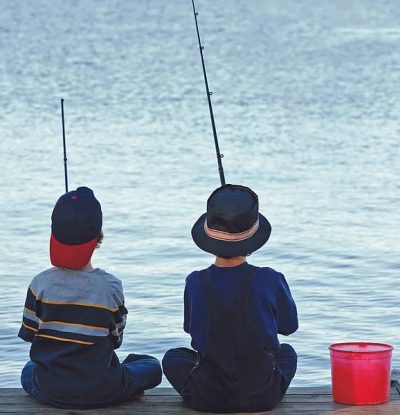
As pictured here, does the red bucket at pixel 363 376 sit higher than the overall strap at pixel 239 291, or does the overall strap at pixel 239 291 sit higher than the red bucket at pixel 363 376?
the overall strap at pixel 239 291

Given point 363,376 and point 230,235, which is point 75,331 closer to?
point 230,235

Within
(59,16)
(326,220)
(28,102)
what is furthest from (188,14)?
(326,220)

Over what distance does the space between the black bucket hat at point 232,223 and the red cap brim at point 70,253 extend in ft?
1.31

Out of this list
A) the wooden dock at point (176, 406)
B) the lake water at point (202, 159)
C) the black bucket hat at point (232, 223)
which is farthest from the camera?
the lake water at point (202, 159)

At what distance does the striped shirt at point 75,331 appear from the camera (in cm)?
499

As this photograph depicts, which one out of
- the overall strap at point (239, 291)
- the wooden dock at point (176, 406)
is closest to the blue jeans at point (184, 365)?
the wooden dock at point (176, 406)

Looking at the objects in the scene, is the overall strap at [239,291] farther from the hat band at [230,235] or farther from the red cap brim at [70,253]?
the red cap brim at [70,253]

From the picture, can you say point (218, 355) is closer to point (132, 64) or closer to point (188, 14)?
point (132, 64)

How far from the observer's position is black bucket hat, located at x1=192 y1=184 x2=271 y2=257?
4902 millimetres

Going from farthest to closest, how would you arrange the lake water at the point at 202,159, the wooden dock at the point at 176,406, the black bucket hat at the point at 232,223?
1. the lake water at the point at 202,159
2. the wooden dock at the point at 176,406
3. the black bucket hat at the point at 232,223

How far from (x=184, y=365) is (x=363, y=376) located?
620 mm

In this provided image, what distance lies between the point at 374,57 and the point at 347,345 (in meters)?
20.0

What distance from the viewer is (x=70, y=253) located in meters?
4.98

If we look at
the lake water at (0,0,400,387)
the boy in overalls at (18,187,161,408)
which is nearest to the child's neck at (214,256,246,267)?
the boy in overalls at (18,187,161,408)
